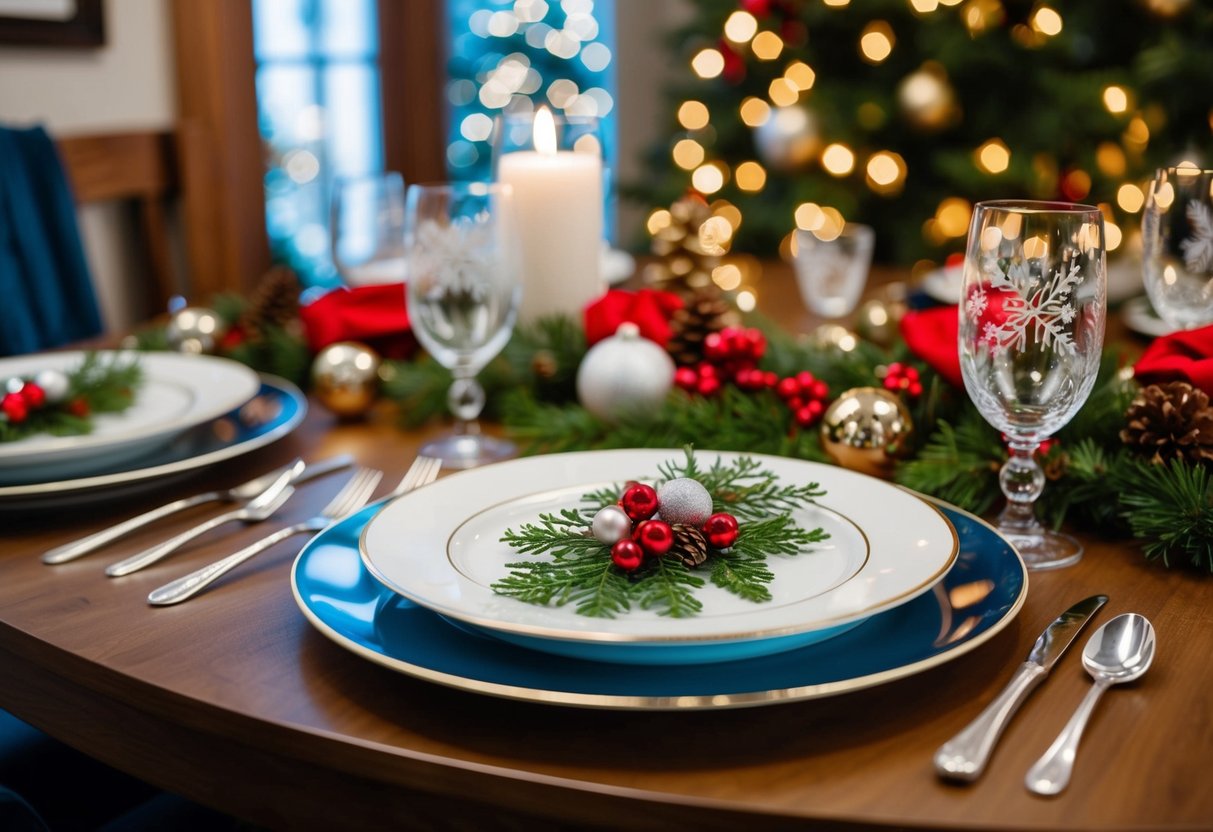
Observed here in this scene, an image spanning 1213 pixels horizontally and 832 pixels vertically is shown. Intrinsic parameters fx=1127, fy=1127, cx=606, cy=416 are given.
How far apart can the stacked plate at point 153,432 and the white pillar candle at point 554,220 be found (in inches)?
10.3

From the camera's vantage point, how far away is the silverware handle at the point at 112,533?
69 cm

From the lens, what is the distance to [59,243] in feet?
5.35

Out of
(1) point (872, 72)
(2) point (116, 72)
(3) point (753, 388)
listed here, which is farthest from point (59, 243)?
(1) point (872, 72)

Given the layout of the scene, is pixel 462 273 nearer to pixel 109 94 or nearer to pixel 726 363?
pixel 726 363

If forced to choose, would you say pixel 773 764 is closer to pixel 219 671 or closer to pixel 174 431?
pixel 219 671

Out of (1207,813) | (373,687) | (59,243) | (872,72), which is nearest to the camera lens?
(1207,813)

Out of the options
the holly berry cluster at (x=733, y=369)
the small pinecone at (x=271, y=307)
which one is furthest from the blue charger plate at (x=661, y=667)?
the small pinecone at (x=271, y=307)

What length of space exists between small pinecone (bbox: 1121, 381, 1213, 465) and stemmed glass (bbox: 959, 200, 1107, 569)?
9 centimetres

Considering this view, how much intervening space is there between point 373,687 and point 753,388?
18.8 inches

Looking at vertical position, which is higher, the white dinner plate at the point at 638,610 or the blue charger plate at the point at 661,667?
the white dinner plate at the point at 638,610

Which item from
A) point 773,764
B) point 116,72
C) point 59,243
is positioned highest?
point 116,72

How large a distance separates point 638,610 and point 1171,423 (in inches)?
15.4

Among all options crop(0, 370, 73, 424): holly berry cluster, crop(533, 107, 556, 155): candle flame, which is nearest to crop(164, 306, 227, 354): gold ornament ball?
crop(0, 370, 73, 424): holly berry cluster

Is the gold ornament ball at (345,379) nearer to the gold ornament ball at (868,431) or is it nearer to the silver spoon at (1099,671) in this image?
the gold ornament ball at (868,431)
